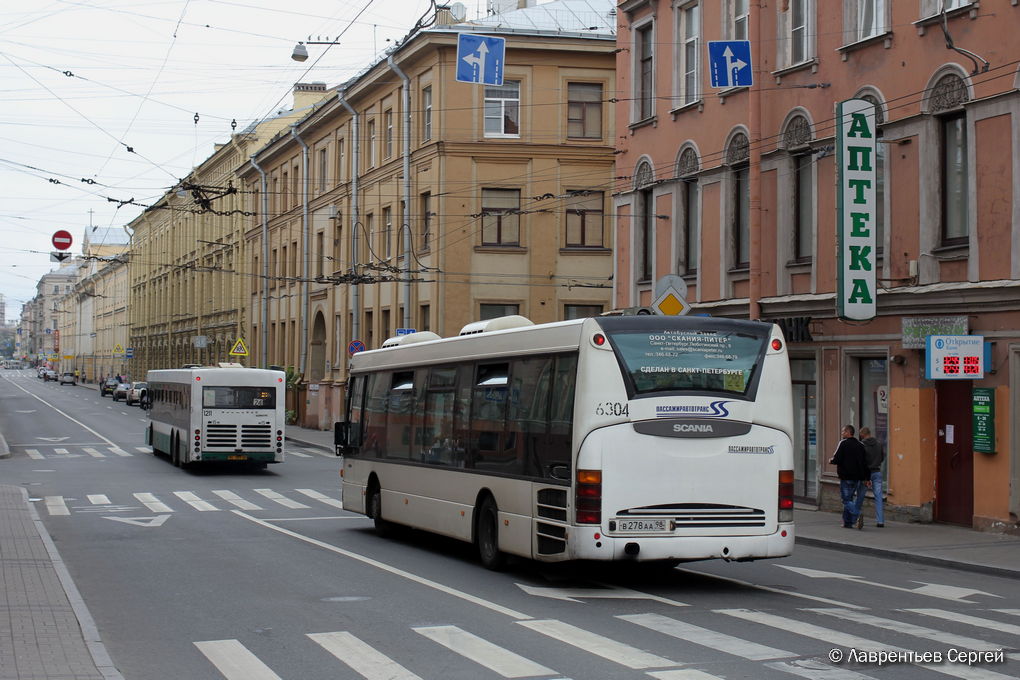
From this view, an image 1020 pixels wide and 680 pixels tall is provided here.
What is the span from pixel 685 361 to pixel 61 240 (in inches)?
1353

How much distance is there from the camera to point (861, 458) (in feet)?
A: 66.1

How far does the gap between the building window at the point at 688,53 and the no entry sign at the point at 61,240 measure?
23257 millimetres

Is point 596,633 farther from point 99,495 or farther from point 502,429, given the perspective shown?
point 99,495

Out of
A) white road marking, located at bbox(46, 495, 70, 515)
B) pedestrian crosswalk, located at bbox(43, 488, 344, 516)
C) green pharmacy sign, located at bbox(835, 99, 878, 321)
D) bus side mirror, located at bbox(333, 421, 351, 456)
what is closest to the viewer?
bus side mirror, located at bbox(333, 421, 351, 456)

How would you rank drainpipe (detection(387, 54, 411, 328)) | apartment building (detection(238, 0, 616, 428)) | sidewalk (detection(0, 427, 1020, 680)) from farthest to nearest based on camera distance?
drainpipe (detection(387, 54, 411, 328)), apartment building (detection(238, 0, 616, 428)), sidewalk (detection(0, 427, 1020, 680))

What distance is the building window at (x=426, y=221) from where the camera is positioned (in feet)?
140

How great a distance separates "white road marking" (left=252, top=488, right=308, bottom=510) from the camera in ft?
82.4

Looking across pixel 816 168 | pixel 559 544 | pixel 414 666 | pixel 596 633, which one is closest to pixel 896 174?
pixel 816 168

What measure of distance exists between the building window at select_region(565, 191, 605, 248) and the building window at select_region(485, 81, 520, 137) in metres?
3.06

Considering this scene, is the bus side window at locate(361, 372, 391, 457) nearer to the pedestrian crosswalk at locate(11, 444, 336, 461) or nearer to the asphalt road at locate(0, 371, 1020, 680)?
the asphalt road at locate(0, 371, 1020, 680)

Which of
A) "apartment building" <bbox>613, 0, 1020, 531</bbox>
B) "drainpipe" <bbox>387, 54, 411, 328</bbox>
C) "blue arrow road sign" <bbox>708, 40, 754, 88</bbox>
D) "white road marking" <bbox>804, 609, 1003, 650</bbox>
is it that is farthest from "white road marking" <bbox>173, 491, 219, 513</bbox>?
"drainpipe" <bbox>387, 54, 411, 328</bbox>

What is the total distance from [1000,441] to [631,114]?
1400 centimetres

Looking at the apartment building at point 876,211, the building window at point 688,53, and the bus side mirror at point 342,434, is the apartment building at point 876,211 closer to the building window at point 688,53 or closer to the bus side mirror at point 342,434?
the building window at point 688,53

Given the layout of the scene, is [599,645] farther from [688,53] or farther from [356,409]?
[688,53]
